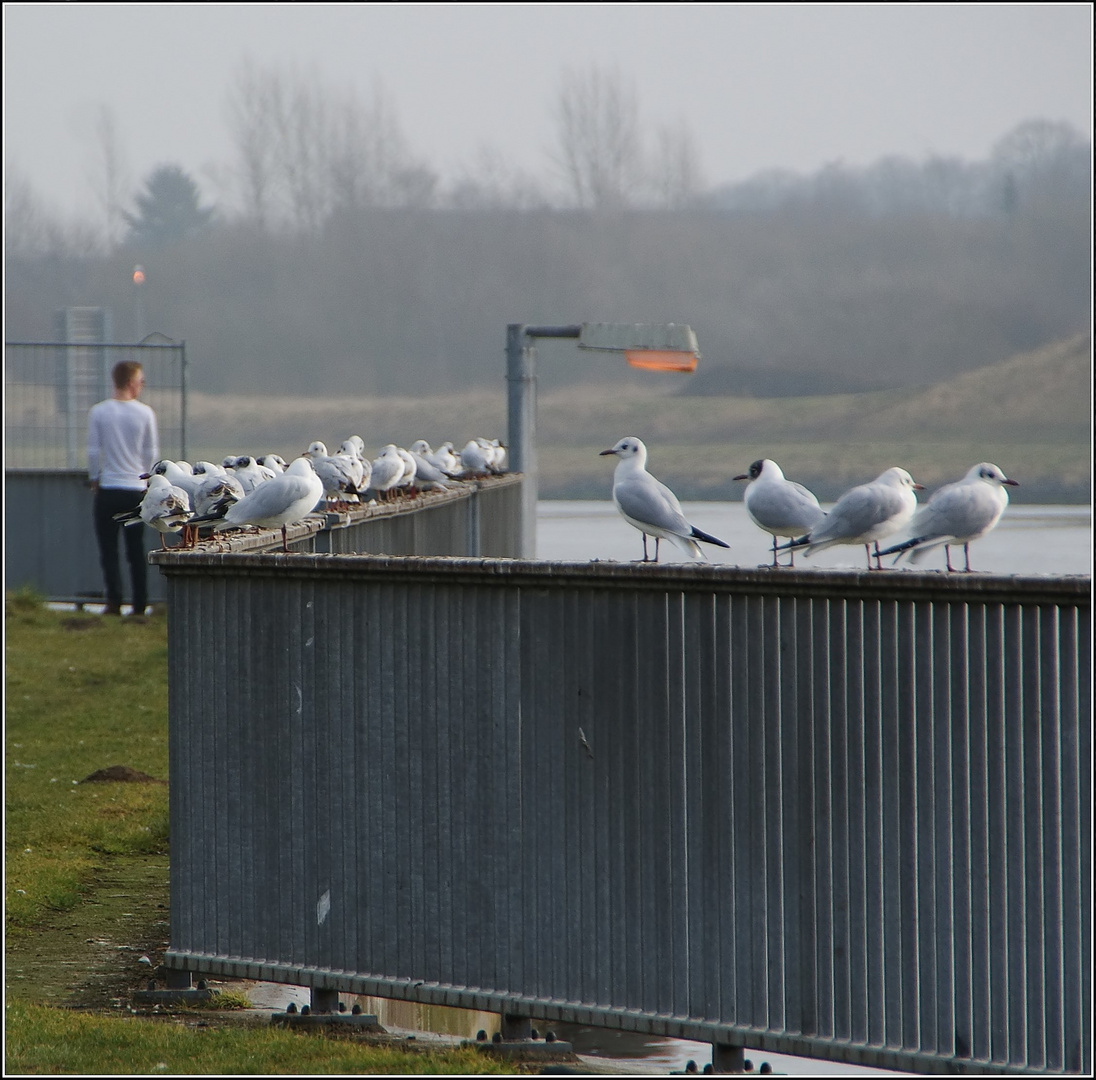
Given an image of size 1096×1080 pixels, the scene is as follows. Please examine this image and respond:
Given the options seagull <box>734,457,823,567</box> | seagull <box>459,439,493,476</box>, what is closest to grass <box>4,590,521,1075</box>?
seagull <box>734,457,823,567</box>

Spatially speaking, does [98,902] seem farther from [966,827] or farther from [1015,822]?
[1015,822]

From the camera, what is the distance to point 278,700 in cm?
459

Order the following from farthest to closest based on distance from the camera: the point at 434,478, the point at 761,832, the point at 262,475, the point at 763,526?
the point at 434,478
the point at 262,475
the point at 763,526
the point at 761,832

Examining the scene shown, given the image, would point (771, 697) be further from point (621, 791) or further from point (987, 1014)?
point (987, 1014)

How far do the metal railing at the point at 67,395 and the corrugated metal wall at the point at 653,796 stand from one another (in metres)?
13.6

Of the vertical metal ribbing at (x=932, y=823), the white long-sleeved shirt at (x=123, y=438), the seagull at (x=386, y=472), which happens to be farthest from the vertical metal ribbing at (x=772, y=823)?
the white long-sleeved shirt at (x=123, y=438)

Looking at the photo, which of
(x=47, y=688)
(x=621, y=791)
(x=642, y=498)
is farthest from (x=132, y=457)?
(x=621, y=791)

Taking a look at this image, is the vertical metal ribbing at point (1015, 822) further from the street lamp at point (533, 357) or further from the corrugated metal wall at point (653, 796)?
the street lamp at point (533, 357)

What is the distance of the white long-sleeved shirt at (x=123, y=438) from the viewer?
12.5 meters

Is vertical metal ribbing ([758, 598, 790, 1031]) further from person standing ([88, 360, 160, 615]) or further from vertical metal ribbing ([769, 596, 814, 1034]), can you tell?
person standing ([88, 360, 160, 615])

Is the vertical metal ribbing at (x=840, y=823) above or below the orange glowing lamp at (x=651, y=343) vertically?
below

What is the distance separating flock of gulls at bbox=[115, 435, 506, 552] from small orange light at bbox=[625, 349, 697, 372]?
10.2 ft

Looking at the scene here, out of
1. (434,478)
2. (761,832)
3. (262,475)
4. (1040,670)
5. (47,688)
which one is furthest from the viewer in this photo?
(434,478)

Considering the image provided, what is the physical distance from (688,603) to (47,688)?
27.0ft
